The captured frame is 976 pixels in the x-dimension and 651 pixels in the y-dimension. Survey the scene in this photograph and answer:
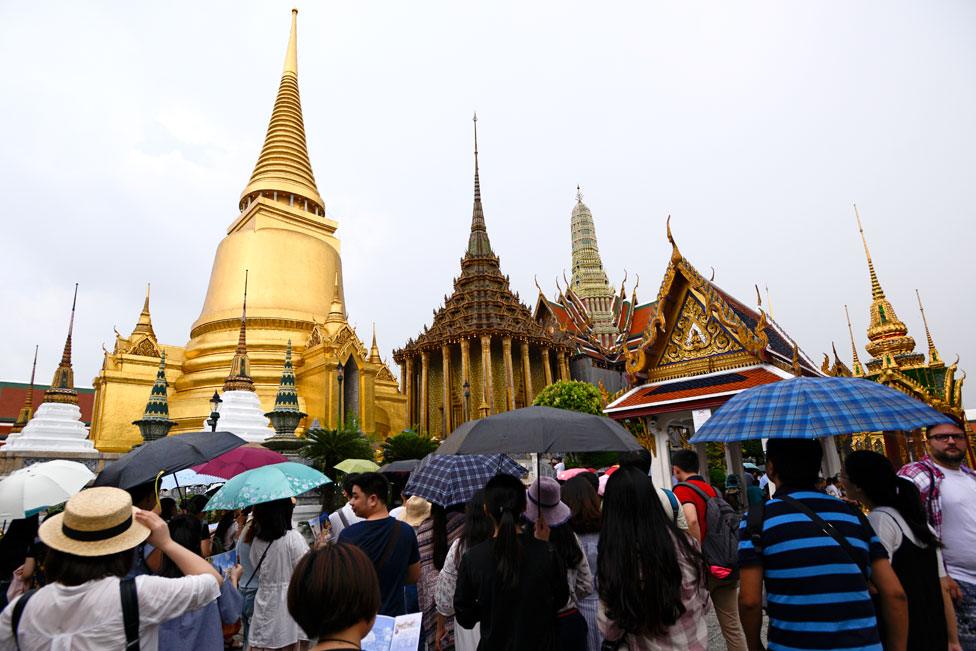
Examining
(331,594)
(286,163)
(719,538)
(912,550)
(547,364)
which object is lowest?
(719,538)

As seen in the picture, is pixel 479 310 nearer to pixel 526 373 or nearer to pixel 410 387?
pixel 526 373

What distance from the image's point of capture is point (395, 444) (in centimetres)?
1555

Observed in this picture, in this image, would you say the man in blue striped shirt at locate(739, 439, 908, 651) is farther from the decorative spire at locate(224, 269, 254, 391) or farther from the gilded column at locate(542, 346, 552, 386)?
the gilded column at locate(542, 346, 552, 386)

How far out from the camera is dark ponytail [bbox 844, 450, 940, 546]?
2680 mm

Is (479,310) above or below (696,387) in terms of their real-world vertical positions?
above

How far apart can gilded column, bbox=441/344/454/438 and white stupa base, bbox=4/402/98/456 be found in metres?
14.3

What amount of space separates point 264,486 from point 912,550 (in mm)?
3618

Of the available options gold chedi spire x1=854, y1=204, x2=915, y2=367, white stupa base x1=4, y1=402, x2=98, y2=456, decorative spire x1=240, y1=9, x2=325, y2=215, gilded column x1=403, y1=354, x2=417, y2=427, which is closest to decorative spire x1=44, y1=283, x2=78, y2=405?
white stupa base x1=4, y1=402, x2=98, y2=456

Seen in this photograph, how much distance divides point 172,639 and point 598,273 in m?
37.2

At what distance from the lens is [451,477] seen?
4305mm

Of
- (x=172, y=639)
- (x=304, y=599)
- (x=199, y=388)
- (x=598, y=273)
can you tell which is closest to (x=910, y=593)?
(x=304, y=599)

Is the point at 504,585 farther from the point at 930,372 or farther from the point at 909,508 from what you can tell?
the point at 930,372

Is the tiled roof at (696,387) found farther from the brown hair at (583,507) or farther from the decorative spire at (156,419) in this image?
the decorative spire at (156,419)

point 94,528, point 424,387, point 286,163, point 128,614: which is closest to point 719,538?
point 128,614
